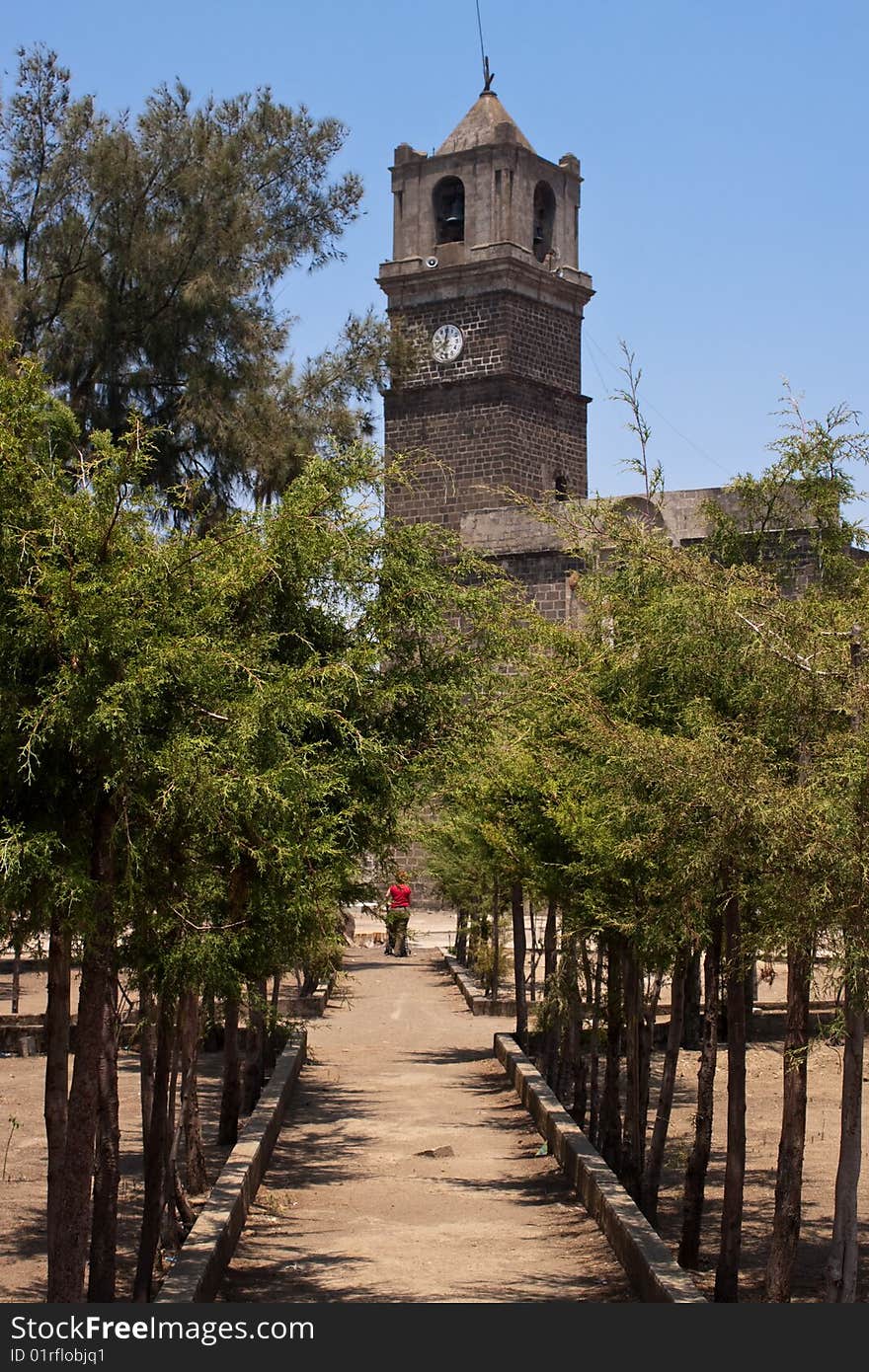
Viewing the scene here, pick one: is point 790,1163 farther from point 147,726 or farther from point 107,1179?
point 147,726

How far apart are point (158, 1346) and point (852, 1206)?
12.6ft

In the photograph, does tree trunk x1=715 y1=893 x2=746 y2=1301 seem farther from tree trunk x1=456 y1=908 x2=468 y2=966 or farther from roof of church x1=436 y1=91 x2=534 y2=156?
roof of church x1=436 y1=91 x2=534 y2=156

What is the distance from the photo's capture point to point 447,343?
4256cm

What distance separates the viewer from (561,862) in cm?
1419

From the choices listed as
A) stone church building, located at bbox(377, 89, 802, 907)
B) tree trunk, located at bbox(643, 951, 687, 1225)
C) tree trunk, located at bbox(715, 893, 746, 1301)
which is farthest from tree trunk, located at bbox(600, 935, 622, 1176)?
stone church building, located at bbox(377, 89, 802, 907)

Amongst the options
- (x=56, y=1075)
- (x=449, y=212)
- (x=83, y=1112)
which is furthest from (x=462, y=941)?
(x=83, y=1112)

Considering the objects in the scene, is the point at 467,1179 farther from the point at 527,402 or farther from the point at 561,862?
the point at 527,402

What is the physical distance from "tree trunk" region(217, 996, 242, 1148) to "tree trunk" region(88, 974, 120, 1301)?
15.2 feet

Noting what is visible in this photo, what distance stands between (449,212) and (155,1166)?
37.2 metres

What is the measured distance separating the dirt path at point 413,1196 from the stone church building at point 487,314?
20.4 meters

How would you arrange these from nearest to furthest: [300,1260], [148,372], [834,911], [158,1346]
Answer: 1. [158,1346]
2. [834,911]
3. [300,1260]
4. [148,372]

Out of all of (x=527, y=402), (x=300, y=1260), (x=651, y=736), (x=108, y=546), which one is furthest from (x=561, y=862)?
(x=527, y=402)

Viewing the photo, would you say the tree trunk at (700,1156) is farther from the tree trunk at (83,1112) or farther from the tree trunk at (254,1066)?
the tree trunk at (254,1066)

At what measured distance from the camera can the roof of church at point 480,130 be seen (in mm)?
43062
